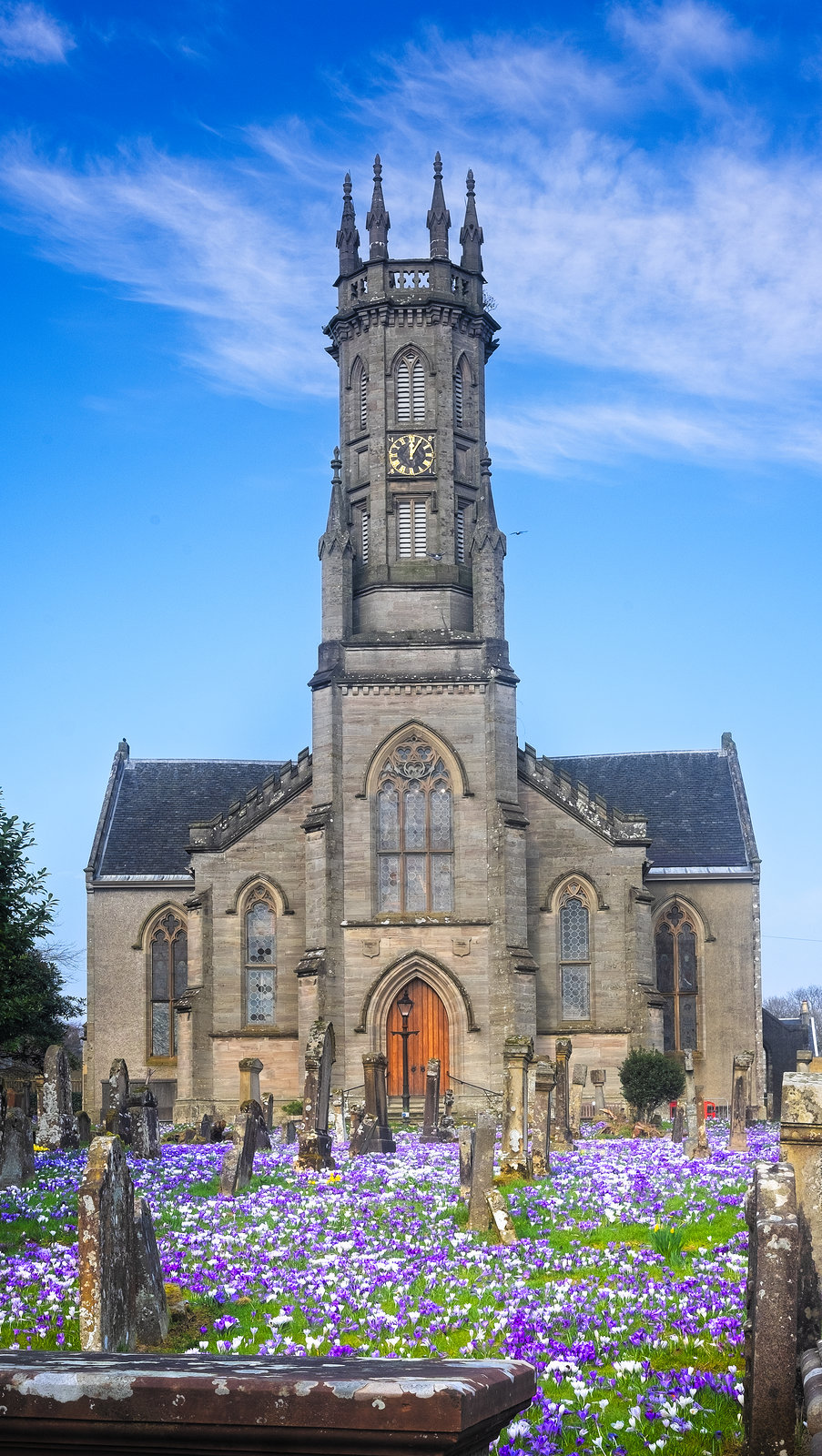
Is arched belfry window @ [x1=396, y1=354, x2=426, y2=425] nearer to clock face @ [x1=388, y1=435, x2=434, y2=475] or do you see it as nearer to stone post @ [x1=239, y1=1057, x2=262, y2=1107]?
clock face @ [x1=388, y1=435, x2=434, y2=475]

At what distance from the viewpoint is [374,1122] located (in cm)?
2666

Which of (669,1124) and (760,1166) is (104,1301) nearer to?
(760,1166)

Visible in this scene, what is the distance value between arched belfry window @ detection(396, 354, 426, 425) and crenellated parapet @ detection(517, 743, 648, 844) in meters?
11.9

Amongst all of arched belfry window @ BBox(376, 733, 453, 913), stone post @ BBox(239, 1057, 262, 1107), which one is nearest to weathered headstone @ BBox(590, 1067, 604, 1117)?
arched belfry window @ BBox(376, 733, 453, 913)

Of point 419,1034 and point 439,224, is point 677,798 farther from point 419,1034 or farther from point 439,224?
point 439,224

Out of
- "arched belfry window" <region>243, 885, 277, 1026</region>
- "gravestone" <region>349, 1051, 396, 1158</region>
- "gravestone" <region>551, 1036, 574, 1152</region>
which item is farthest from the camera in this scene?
"arched belfry window" <region>243, 885, 277, 1026</region>

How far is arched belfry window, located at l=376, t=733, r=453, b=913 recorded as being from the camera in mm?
43531

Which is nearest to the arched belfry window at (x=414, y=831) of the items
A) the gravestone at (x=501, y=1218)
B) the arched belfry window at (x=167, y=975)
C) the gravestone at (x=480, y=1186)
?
the arched belfry window at (x=167, y=975)

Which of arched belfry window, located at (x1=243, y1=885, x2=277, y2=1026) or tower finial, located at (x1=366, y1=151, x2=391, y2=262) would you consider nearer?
arched belfry window, located at (x1=243, y1=885, x2=277, y2=1026)

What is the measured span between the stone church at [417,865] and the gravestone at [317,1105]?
12817 millimetres

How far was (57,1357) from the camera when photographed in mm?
3373

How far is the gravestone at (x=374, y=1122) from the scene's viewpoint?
26.4 meters

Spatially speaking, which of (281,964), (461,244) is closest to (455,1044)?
(281,964)

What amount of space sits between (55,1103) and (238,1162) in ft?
26.5
